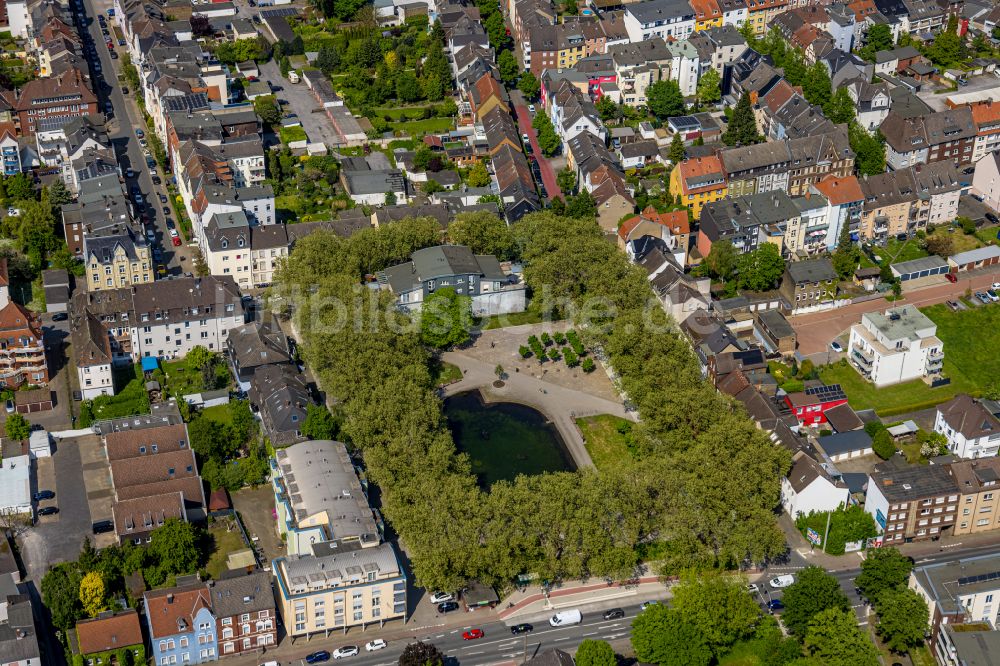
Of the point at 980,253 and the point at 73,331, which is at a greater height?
the point at 73,331

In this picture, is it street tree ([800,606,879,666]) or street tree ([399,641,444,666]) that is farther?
street tree ([399,641,444,666])

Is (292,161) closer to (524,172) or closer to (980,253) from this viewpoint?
(524,172)

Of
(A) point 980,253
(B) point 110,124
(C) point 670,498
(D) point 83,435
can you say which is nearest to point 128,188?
(B) point 110,124

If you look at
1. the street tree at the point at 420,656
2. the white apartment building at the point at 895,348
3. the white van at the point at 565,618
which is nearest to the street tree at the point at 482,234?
the white apartment building at the point at 895,348

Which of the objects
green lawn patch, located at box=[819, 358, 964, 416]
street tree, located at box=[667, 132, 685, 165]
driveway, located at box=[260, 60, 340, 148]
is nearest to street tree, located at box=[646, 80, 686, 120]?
street tree, located at box=[667, 132, 685, 165]

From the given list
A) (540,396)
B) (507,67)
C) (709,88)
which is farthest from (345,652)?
(709,88)

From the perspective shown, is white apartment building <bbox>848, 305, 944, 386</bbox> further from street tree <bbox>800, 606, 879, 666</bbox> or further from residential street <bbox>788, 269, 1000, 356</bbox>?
street tree <bbox>800, 606, 879, 666</bbox>
